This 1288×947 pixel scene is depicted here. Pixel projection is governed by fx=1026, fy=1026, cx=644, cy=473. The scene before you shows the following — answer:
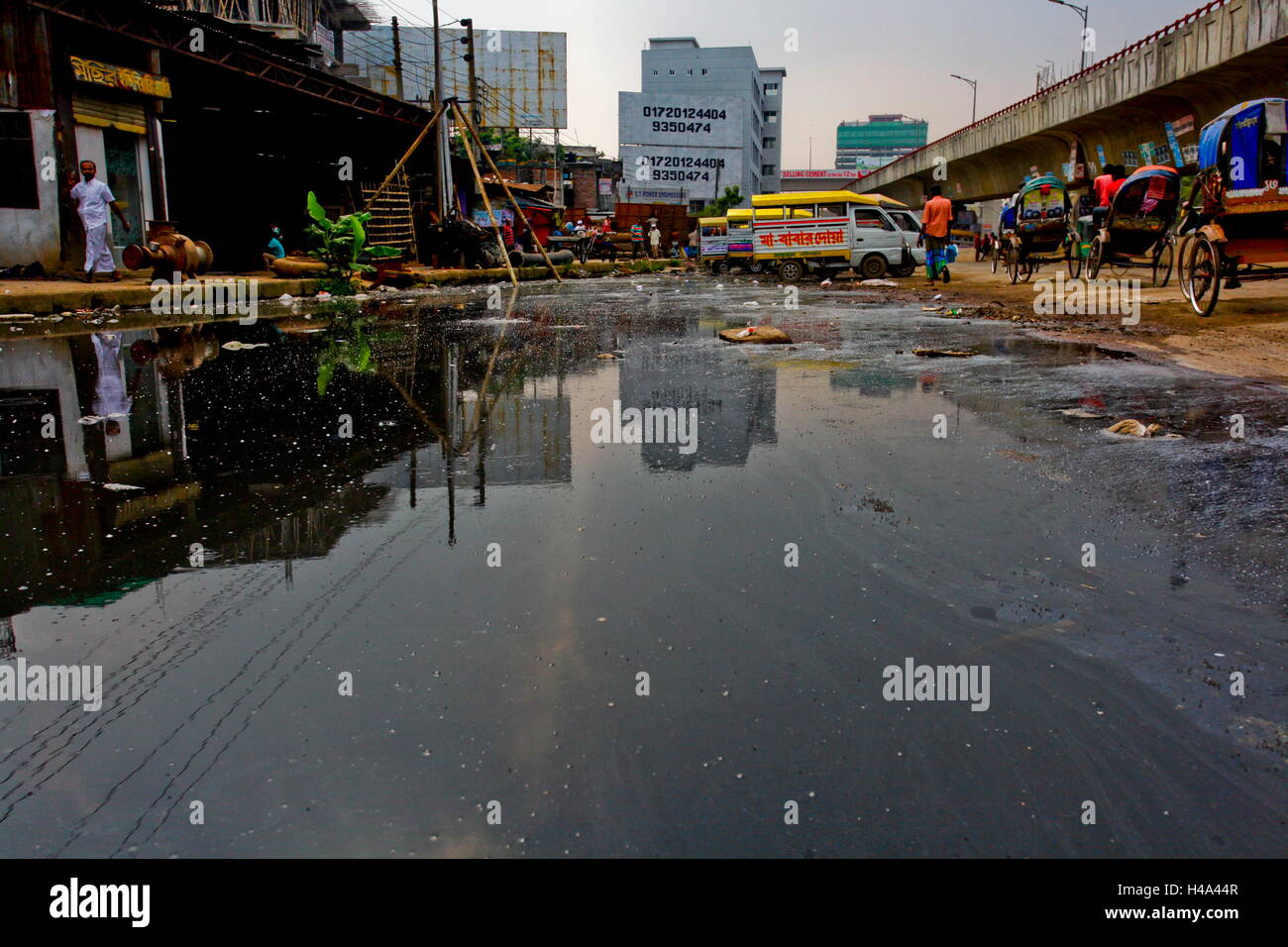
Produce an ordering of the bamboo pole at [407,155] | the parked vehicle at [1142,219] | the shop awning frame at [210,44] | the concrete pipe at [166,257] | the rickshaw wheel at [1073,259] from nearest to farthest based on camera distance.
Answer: the parked vehicle at [1142,219]
the concrete pipe at [166,257]
the shop awning frame at [210,44]
the rickshaw wheel at [1073,259]
the bamboo pole at [407,155]

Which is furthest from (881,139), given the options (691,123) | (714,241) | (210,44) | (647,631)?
(647,631)

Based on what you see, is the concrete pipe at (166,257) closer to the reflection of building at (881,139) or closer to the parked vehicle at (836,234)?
the parked vehicle at (836,234)

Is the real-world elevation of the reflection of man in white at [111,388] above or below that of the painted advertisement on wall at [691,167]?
below

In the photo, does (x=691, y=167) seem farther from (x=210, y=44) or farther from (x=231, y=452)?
(x=231, y=452)

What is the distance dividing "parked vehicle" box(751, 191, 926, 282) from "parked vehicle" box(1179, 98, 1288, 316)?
1460 cm

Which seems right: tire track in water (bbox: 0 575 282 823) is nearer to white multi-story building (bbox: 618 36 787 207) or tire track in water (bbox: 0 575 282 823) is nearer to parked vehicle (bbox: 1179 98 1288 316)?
parked vehicle (bbox: 1179 98 1288 316)

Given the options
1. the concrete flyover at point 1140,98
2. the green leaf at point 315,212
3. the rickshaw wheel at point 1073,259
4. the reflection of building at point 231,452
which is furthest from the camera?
the concrete flyover at point 1140,98

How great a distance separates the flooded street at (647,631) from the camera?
6.73 ft

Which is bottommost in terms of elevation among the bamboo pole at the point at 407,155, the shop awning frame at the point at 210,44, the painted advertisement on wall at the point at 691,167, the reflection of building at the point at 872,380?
the reflection of building at the point at 872,380

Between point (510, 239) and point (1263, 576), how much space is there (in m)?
32.3

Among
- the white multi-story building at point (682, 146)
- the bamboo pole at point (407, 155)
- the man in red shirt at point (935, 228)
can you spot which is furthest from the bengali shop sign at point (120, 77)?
the white multi-story building at point (682, 146)

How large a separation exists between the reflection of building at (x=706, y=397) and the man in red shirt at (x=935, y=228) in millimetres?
11918
